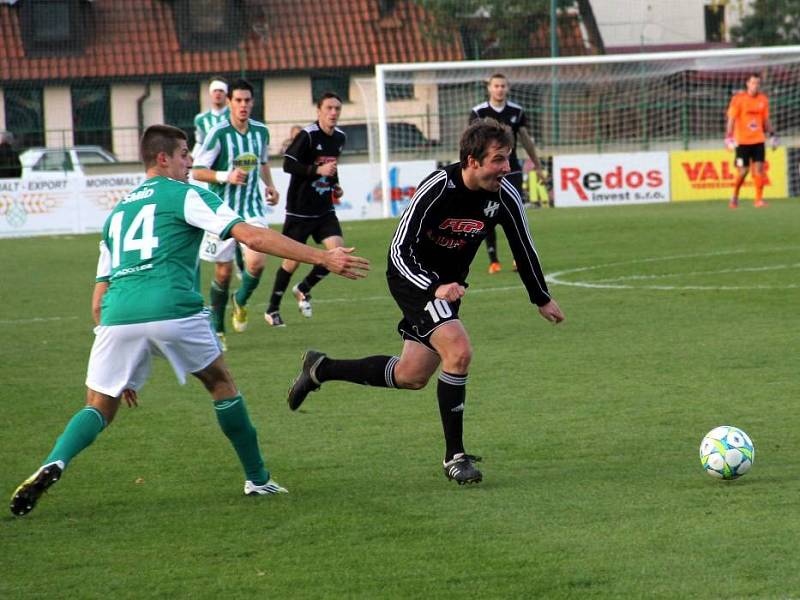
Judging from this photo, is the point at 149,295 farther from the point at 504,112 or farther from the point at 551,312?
the point at 504,112

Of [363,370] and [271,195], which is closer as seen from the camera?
[363,370]

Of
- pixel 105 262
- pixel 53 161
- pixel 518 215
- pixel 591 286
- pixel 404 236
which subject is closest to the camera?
pixel 105 262

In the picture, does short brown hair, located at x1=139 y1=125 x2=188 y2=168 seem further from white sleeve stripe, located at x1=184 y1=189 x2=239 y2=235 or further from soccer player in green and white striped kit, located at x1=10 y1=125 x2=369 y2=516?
white sleeve stripe, located at x1=184 y1=189 x2=239 y2=235

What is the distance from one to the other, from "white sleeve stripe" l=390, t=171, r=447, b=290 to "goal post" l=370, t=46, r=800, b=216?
75.5 ft

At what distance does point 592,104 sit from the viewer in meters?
31.5

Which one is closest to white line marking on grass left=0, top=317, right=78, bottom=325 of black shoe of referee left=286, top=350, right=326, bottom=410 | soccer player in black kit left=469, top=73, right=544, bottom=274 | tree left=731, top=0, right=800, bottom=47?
soccer player in black kit left=469, top=73, right=544, bottom=274

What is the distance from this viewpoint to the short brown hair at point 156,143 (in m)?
6.03

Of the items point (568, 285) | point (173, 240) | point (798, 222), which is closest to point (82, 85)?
point (798, 222)

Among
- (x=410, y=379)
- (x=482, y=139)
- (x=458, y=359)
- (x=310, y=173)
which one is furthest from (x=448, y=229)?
(x=310, y=173)

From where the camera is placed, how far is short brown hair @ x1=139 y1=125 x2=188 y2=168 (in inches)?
237

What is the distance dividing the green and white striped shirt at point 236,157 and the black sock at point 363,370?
4.91 meters

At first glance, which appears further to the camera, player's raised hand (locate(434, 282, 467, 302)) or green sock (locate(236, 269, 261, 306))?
green sock (locate(236, 269, 261, 306))

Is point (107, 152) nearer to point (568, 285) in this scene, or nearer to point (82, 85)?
point (82, 85)

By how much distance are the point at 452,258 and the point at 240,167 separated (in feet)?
18.7
